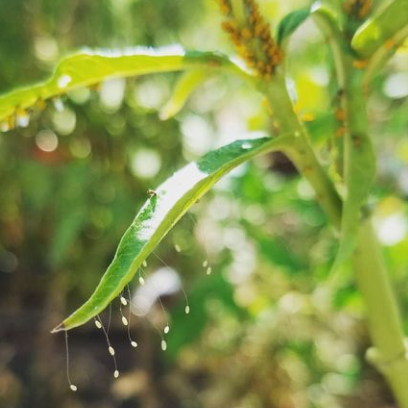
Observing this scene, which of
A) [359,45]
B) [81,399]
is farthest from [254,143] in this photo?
[81,399]

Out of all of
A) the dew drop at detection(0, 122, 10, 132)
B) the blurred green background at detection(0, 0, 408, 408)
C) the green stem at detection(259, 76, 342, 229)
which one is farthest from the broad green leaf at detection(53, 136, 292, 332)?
the blurred green background at detection(0, 0, 408, 408)

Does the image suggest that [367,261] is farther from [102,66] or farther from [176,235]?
[176,235]

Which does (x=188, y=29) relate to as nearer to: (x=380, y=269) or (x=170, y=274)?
(x=170, y=274)

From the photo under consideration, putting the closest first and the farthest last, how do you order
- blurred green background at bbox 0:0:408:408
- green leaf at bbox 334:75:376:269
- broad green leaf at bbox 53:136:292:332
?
broad green leaf at bbox 53:136:292:332 → green leaf at bbox 334:75:376:269 → blurred green background at bbox 0:0:408:408

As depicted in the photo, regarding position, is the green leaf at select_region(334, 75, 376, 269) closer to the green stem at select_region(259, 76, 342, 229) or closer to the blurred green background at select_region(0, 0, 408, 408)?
the green stem at select_region(259, 76, 342, 229)

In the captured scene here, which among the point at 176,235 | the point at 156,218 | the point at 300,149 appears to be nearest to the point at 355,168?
the point at 300,149

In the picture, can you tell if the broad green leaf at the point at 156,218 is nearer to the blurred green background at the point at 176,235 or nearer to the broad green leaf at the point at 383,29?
the broad green leaf at the point at 383,29

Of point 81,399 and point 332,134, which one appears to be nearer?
point 332,134
